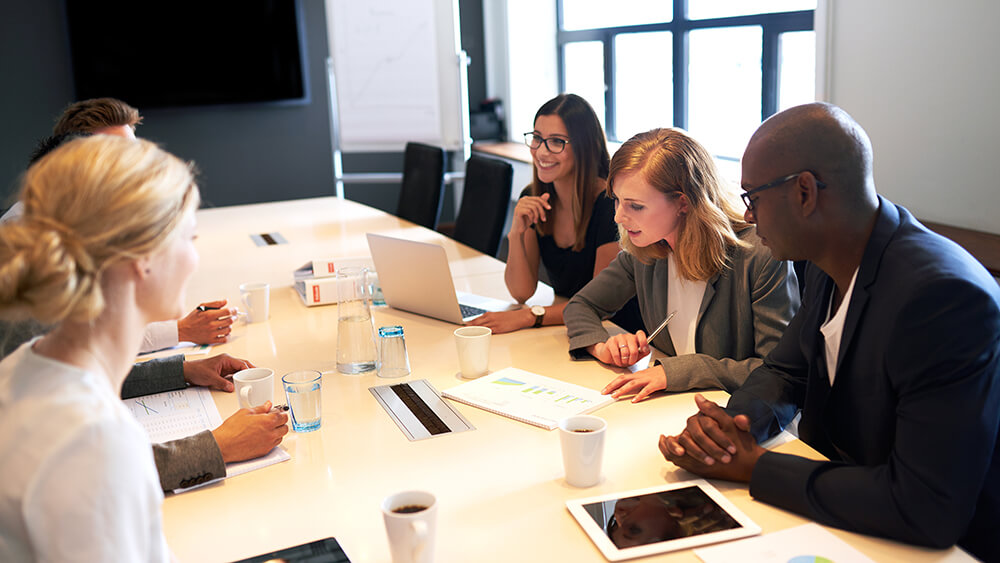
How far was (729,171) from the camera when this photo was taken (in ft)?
14.2

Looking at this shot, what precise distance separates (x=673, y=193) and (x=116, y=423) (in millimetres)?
1376

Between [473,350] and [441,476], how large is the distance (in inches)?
18.6

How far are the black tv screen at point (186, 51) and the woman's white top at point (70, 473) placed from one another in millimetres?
5212

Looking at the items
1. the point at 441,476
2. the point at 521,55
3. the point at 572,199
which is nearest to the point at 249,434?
the point at 441,476

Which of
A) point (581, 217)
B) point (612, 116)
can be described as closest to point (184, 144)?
point (612, 116)

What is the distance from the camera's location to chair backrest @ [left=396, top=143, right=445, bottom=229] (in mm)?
4047

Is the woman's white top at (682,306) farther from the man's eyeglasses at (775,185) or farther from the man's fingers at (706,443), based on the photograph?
the man's fingers at (706,443)

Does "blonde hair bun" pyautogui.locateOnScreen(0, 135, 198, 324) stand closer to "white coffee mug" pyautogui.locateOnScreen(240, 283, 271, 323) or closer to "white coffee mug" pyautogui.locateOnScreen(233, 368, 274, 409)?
"white coffee mug" pyautogui.locateOnScreen(233, 368, 274, 409)

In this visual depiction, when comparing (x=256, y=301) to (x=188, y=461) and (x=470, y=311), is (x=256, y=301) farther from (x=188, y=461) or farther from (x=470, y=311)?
(x=188, y=461)

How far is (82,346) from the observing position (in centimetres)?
88

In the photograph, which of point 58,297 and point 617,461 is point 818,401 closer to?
point 617,461

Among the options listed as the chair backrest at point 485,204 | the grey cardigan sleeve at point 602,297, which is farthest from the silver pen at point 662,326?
the chair backrest at point 485,204

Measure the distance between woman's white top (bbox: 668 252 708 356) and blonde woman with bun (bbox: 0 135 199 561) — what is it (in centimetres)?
132

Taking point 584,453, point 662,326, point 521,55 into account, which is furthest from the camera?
point 521,55
